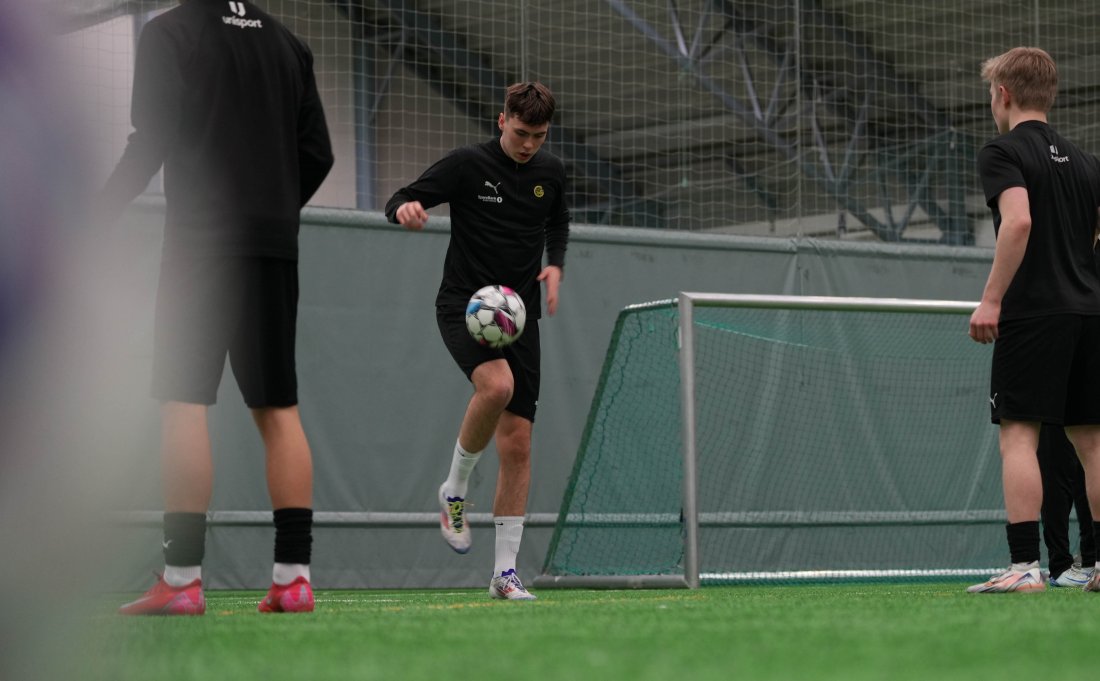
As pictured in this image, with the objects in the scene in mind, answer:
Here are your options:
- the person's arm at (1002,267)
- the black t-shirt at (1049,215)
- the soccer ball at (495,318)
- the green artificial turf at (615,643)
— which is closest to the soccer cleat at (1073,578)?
the black t-shirt at (1049,215)

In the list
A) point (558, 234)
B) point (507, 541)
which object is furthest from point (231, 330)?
point (558, 234)

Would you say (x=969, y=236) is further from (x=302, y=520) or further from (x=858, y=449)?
(x=302, y=520)

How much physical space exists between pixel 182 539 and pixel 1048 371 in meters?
2.68

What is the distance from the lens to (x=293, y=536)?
4078mm

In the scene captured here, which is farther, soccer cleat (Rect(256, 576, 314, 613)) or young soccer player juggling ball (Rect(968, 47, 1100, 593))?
young soccer player juggling ball (Rect(968, 47, 1100, 593))

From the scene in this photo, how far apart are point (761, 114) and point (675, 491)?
2.77 metres

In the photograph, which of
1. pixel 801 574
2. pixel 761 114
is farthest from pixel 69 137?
pixel 761 114

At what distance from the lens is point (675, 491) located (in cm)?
850

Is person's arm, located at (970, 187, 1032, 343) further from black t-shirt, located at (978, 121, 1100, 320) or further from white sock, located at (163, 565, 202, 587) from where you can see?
white sock, located at (163, 565, 202, 587)

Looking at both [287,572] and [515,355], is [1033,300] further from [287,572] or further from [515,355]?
[287,572]

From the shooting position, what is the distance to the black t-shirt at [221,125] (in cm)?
409

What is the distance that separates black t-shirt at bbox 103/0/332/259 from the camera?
13.4ft

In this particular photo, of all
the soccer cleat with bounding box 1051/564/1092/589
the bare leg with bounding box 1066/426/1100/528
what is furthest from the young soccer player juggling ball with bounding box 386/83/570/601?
the soccer cleat with bounding box 1051/564/1092/589

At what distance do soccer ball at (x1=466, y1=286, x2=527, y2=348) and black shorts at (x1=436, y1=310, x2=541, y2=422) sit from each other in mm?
96
